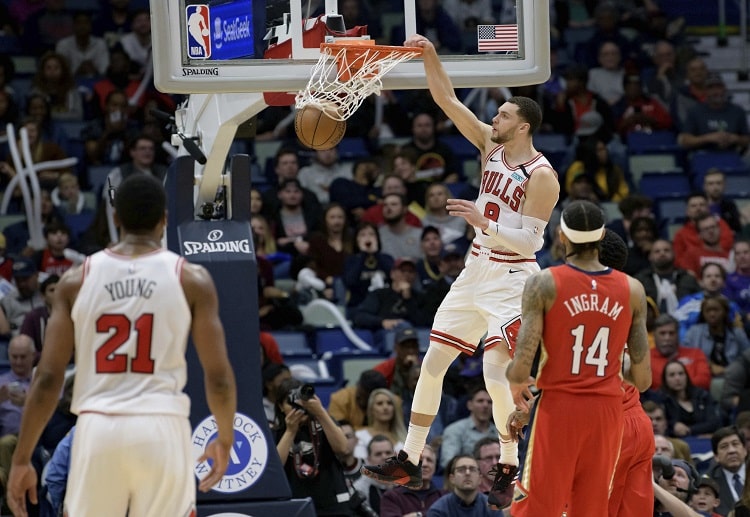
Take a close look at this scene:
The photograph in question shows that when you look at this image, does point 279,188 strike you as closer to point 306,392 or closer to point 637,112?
point 306,392

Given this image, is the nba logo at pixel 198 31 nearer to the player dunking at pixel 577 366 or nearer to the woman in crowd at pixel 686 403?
the player dunking at pixel 577 366

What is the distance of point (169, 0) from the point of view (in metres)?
8.33

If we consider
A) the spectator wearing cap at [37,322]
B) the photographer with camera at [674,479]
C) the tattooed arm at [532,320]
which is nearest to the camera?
the tattooed arm at [532,320]

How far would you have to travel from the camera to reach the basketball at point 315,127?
8.45 metres

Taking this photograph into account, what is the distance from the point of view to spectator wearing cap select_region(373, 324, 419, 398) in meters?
12.4

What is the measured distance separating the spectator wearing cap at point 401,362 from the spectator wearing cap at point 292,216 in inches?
93.1

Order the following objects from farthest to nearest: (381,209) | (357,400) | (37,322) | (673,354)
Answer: (381,209), (673,354), (37,322), (357,400)

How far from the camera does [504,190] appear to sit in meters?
8.59

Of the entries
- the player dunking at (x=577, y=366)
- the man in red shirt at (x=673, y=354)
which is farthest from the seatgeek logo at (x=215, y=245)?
the man in red shirt at (x=673, y=354)

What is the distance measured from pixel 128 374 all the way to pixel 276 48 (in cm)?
309

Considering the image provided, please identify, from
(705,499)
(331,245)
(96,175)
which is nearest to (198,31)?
(705,499)

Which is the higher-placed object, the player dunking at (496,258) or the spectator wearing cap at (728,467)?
the player dunking at (496,258)

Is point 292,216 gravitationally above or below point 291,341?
above

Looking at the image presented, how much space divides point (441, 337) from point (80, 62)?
935cm
